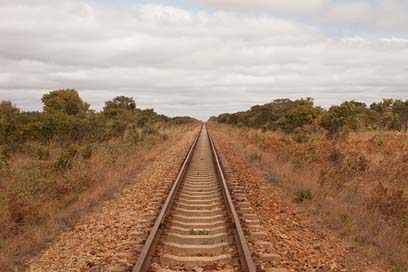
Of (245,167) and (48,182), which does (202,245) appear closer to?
(48,182)

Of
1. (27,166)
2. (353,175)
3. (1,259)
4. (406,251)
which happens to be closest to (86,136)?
(27,166)

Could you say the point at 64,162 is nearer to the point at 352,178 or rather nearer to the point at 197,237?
the point at 197,237

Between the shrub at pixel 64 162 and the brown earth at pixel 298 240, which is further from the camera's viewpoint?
the shrub at pixel 64 162

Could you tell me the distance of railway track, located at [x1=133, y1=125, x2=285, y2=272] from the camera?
19.1 feet

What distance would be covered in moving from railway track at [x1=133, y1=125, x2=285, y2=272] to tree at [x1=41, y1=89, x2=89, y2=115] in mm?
→ 34187

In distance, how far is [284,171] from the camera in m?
14.7

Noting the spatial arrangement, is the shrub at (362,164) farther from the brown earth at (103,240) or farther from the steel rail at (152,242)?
the steel rail at (152,242)

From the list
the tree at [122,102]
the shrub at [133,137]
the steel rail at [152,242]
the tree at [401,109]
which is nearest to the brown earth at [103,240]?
the steel rail at [152,242]

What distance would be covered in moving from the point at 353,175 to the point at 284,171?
97.4 inches

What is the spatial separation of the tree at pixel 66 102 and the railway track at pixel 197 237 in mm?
34187

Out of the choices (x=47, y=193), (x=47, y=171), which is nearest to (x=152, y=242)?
(x=47, y=193)

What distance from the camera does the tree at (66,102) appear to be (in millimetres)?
43719

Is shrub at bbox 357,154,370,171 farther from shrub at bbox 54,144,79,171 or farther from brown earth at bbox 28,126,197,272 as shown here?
shrub at bbox 54,144,79,171

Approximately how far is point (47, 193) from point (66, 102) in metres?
36.9
